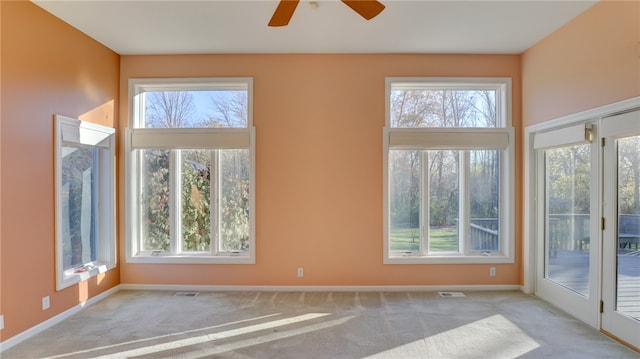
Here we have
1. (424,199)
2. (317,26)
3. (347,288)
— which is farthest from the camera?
(424,199)

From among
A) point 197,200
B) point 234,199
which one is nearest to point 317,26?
point 234,199

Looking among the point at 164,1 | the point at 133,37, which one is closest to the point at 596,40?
the point at 164,1

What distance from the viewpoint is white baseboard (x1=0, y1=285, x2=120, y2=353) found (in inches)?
115

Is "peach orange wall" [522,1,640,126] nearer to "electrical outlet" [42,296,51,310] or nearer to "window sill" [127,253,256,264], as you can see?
"window sill" [127,253,256,264]

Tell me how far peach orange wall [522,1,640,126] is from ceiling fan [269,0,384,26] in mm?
2236

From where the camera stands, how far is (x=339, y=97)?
4.42 m

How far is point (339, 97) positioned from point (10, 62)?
330 centimetres

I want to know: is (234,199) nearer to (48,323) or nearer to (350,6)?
(48,323)

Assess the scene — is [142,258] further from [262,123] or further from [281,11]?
[281,11]

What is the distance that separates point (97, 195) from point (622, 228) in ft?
18.5

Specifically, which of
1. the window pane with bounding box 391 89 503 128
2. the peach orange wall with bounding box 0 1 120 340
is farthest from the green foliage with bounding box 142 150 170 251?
the window pane with bounding box 391 89 503 128

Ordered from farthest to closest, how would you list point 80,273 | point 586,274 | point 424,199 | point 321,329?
point 424,199 → point 80,273 → point 586,274 → point 321,329

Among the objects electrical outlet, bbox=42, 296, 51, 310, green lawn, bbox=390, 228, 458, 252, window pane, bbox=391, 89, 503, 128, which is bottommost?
electrical outlet, bbox=42, 296, 51, 310

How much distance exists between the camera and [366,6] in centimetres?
240
